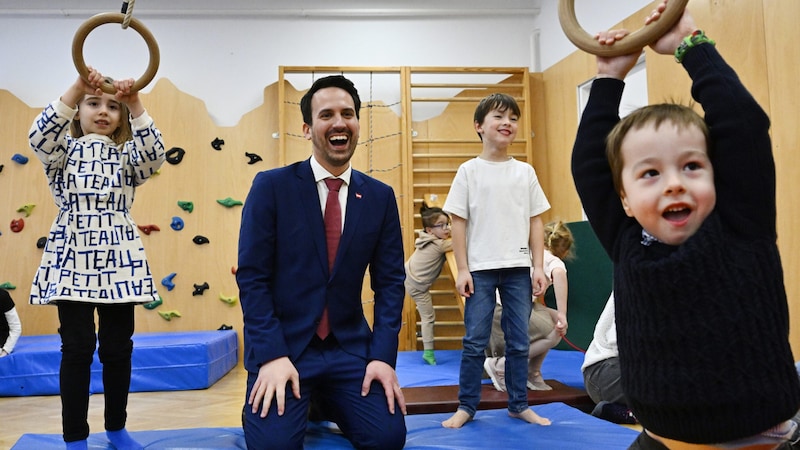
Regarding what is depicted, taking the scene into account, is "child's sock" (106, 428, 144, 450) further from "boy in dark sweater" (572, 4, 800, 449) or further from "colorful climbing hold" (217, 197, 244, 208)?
"colorful climbing hold" (217, 197, 244, 208)

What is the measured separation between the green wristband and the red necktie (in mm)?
1196

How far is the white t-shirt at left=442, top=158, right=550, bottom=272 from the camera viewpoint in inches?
97.2

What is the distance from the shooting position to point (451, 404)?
278cm

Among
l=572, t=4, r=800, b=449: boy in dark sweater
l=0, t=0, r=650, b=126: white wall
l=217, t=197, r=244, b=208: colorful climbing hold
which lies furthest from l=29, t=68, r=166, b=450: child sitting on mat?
l=0, t=0, r=650, b=126: white wall

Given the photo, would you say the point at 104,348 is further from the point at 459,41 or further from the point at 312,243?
the point at 459,41

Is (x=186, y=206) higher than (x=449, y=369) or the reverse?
higher

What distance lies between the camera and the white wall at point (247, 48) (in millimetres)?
5520

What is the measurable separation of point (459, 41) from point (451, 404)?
160 inches

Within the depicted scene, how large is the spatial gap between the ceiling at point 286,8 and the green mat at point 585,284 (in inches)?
96.9

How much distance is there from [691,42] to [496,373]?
2384 mm

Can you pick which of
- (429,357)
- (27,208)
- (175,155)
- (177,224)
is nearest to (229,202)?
(177,224)

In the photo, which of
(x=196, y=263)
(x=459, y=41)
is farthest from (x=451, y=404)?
(x=459, y=41)

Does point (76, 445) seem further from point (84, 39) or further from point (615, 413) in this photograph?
point (615, 413)

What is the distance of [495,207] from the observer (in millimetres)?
2537
